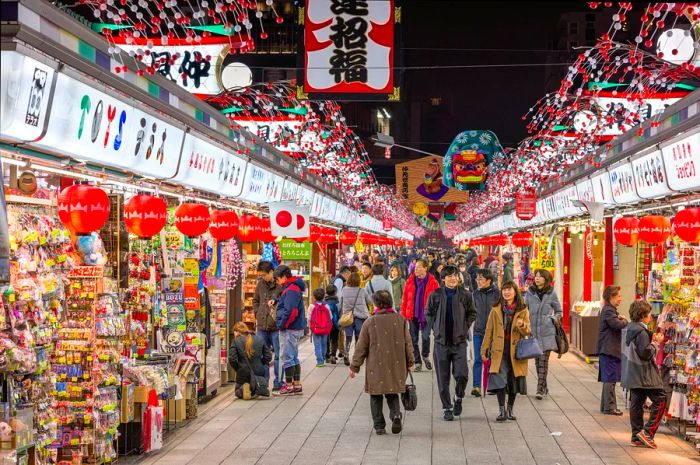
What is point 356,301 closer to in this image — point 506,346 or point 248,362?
point 248,362

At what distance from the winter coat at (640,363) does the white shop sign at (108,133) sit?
537cm

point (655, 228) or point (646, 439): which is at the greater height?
point (655, 228)

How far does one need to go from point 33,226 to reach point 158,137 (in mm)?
1318

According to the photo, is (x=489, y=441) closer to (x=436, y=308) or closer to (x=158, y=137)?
(x=436, y=308)

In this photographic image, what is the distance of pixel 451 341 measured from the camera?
1216 cm

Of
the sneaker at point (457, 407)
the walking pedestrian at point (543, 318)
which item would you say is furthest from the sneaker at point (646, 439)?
the walking pedestrian at point (543, 318)

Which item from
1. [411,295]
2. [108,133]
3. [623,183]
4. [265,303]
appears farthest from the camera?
[411,295]

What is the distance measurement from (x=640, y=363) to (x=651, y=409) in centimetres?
59

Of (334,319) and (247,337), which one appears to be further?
(334,319)

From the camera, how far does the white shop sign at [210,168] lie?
9641 millimetres

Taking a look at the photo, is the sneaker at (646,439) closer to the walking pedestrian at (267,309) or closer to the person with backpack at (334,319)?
the walking pedestrian at (267,309)

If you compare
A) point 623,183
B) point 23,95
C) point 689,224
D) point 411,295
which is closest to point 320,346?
point 411,295

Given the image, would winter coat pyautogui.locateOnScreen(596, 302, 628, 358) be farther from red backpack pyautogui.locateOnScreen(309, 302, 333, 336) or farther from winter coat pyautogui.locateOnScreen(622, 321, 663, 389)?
red backpack pyautogui.locateOnScreen(309, 302, 333, 336)

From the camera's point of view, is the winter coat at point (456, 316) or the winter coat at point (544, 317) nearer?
the winter coat at point (456, 316)
